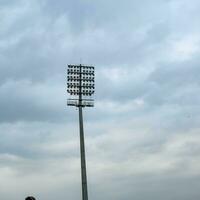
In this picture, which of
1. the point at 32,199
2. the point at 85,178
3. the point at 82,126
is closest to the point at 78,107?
the point at 82,126

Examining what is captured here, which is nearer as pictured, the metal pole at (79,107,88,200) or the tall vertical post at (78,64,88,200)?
the metal pole at (79,107,88,200)

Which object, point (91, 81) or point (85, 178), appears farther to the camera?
point (91, 81)

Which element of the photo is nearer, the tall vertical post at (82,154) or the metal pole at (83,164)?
the metal pole at (83,164)

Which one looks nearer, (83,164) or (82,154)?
(83,164)

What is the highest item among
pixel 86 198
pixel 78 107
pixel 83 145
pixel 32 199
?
pixel 78 107

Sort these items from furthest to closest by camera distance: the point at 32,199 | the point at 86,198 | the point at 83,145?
the point at 83,145 → the point at 86,198 → the point at 32,199

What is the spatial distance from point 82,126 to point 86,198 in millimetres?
11092

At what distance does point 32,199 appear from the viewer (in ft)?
25.6

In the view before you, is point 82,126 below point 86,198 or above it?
above

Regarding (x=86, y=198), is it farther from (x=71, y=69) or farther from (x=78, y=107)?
(x=71, y=69)

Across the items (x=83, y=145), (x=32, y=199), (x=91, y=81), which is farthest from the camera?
(x=91, y=81)

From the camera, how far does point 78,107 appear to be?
68.6 m

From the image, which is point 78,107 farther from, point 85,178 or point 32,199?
point 32,199

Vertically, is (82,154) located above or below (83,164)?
above
